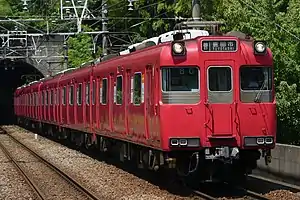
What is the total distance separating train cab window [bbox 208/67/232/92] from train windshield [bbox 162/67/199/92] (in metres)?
0.26

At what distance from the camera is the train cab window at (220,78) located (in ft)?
42.4

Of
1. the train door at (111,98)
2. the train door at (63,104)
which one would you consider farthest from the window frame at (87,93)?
the train door at (63,104)

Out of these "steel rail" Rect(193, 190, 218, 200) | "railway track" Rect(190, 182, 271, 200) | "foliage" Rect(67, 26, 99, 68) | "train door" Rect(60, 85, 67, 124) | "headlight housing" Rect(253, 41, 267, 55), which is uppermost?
"foliage" Rect(67, 26, 99, 68)

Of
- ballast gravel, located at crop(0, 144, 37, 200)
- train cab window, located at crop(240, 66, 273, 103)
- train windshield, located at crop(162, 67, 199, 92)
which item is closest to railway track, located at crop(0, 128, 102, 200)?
ballast gravel, located at crop(0, 144, 37, 200)

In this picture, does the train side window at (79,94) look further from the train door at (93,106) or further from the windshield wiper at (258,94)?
the windshield wiper at (258,94)

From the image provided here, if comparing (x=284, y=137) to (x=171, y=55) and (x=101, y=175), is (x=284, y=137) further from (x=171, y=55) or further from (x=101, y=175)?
(x=171, y=55)

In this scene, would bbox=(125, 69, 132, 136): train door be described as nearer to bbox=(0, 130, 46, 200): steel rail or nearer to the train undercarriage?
the train undercarriage

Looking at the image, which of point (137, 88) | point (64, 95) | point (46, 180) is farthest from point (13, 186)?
point (64, 95)

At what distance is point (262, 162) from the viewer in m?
16.3

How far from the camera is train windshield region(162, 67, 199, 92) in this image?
1289 cm

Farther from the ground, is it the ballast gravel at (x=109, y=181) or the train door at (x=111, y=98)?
the train door at (x=111, y=98)

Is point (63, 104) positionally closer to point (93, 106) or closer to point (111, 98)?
point (93, 106)

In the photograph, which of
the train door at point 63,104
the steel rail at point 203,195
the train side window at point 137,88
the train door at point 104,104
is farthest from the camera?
the train door at point 63,104

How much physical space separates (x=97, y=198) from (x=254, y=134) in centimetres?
307
